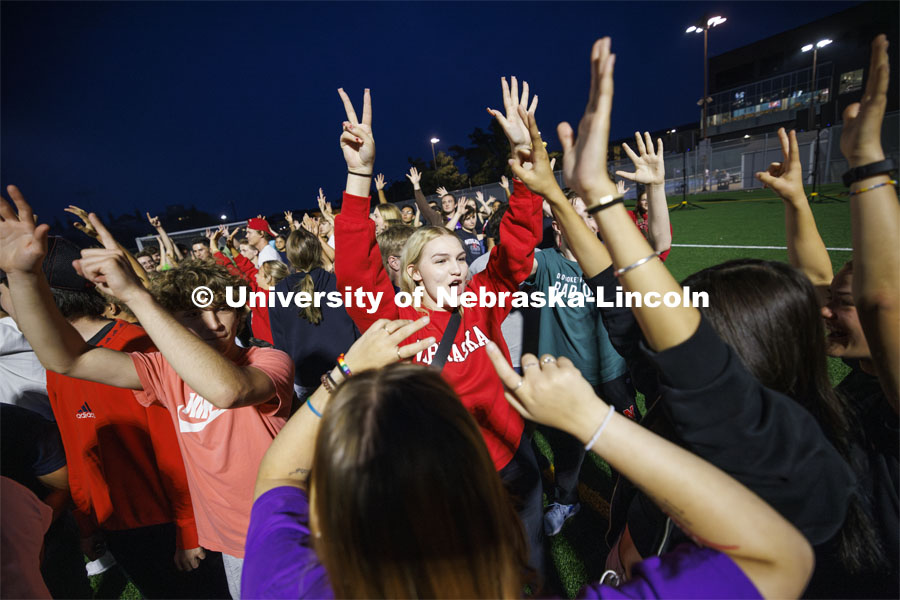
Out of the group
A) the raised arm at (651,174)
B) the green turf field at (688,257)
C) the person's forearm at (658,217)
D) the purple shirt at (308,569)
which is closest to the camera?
the purple shirt at (308,569)

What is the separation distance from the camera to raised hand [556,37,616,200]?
1.02 meters

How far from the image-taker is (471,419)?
94 cm

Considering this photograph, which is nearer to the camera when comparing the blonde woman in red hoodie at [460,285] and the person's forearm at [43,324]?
the person's forearm at [43,324]

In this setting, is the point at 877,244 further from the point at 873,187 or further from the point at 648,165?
the point at 648,165

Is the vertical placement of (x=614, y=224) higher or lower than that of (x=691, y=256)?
higher

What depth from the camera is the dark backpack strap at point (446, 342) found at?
220 cm

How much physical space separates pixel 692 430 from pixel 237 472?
2.01m

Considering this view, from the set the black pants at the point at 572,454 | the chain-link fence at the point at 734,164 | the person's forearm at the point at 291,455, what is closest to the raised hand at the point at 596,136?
the person's forearm at the point at 291,455

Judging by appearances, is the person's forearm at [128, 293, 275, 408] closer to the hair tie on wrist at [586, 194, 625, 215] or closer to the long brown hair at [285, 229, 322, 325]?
the hair tie on wrist at [586, 194, 625, 215]

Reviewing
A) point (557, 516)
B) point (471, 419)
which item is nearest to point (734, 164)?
point (557, 516)

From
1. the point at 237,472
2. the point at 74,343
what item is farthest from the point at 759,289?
the point at 74,343

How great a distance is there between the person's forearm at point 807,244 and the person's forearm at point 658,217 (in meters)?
0.64

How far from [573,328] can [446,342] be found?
1.51m

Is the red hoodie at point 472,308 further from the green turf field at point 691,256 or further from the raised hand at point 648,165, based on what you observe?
the green turf field at point 691,256
